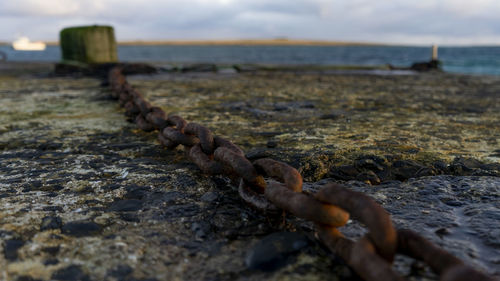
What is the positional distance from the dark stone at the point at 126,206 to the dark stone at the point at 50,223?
6.2 inches

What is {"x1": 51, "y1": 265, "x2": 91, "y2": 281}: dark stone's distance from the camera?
2.82ft

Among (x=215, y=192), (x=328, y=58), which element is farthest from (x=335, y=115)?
(x=328, y=58)

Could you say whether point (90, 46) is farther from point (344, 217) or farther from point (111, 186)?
point (344, 217)

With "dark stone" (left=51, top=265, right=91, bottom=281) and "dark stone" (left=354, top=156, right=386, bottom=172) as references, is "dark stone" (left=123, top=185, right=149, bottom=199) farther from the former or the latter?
"dark stone" (left=354, top=156, right=386, bottom=172)

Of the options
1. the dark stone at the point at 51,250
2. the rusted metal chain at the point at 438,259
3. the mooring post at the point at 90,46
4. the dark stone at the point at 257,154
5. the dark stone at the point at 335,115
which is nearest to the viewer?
the rusted metal chain at the point at 438,259

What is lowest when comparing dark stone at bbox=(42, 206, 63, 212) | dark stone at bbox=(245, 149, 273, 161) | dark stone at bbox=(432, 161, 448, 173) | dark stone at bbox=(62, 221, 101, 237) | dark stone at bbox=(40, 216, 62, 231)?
dark stone at bbox=(62, 221, 101, 237)

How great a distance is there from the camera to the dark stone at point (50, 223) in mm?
1092

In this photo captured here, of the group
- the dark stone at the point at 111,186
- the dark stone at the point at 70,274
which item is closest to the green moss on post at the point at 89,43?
the dark stone at the point at 111,186

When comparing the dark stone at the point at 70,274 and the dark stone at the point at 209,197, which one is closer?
the dark stone at the point at 70,274

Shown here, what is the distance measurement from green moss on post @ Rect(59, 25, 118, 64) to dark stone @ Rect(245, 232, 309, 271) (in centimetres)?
815

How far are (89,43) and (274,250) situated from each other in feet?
27.1

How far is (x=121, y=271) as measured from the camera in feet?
2.93

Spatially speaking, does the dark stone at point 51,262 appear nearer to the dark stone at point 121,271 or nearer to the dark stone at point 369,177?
the dark stone at point 121,271

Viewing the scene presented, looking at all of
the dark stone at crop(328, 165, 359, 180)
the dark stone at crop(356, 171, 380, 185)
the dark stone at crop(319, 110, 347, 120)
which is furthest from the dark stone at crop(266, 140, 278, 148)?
the dark stone at crop(319, 110, 347, 120)
